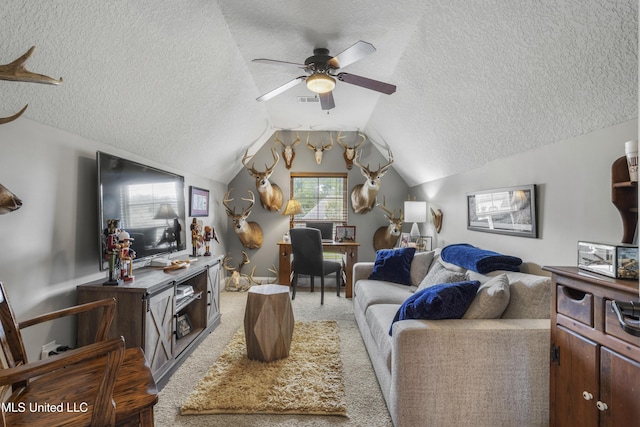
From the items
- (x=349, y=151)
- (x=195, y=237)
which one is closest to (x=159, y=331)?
(x=195, y=237)

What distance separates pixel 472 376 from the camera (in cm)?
160

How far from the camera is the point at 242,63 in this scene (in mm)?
2836

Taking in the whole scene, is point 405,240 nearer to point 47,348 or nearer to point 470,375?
point 470,375

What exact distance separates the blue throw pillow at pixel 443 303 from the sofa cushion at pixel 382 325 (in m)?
0.25

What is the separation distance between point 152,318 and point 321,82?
2169mm

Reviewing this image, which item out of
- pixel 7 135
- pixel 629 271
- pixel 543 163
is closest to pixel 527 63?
pixel 543 163

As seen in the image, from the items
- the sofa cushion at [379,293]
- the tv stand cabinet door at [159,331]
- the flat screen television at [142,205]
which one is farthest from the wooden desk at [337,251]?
the tv stand cabinet door at [159,331]

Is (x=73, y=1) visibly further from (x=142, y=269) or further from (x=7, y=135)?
(x=142, y=269)

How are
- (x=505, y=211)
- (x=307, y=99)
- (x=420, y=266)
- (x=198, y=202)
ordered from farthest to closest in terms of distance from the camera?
(x=198, y=202), (x=307, y=99), (x=420, y=266), (x=505, y=211)

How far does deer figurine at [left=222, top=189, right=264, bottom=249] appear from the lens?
185 inches

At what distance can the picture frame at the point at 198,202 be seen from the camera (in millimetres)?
3926

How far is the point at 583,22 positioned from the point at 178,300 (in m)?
3.19

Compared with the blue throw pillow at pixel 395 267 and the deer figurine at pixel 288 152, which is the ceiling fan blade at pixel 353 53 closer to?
the blue throw pillow at pixel 395 267

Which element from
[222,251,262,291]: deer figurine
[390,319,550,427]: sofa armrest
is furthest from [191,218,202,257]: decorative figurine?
[390,319,550,427]: sofa armrest
